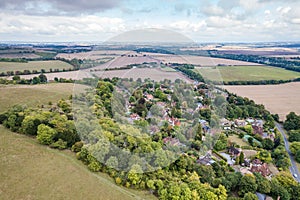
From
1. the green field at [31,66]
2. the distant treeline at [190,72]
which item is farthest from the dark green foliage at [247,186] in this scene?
the green field at [31,66]

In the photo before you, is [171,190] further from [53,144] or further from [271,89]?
[271,89]

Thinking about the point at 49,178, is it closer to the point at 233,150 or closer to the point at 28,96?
the point at 233,150

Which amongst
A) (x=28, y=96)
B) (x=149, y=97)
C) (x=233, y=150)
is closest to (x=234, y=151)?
(x=233, y=150)

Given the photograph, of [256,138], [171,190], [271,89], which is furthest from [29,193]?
[271,89]

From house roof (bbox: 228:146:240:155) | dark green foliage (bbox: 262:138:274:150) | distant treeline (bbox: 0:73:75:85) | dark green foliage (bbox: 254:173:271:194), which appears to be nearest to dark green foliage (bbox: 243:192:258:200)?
dark green foliage (bbox: 254:173:271:194)

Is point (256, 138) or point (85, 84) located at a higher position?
point (85, 84)
